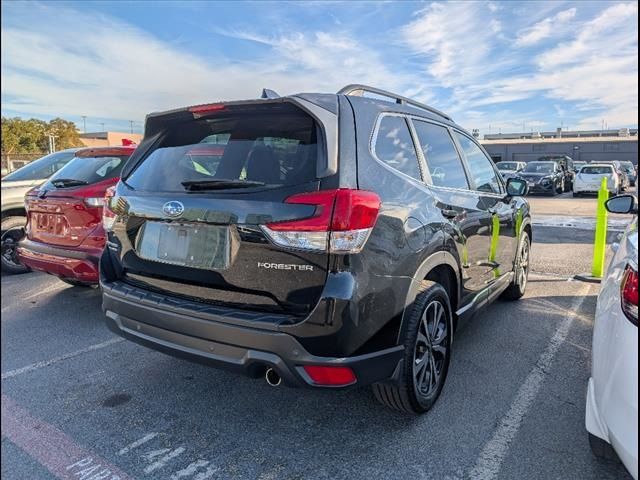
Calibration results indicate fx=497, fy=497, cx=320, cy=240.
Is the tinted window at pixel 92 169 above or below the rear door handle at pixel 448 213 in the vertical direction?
above

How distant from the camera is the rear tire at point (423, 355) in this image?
108 inches

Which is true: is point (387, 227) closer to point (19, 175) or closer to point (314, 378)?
point (314, 378)

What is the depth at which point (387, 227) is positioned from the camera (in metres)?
2.53

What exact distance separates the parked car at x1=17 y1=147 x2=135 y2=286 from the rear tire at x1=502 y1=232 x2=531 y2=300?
408 centimetres

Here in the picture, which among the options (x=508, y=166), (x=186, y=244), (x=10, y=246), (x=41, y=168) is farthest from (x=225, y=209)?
(x=508, y=166)

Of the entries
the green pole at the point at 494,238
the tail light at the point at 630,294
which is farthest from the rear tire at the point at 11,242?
the tail light at the point at 630,294

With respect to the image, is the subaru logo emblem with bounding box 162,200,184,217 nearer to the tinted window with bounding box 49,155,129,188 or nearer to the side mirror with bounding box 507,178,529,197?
the tinted window with bounding box 49,155,129,188

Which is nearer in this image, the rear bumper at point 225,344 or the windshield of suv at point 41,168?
the rear bumper at point 225,344

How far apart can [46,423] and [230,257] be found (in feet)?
5.14

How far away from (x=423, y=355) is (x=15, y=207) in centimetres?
559

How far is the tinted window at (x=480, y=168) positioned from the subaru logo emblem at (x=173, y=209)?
7.92 feet

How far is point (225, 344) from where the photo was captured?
96.6 inches

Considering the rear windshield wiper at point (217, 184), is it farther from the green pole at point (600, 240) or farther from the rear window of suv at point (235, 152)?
the green pole at point (600, 240)

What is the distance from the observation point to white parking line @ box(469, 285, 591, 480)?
8.27 ft
